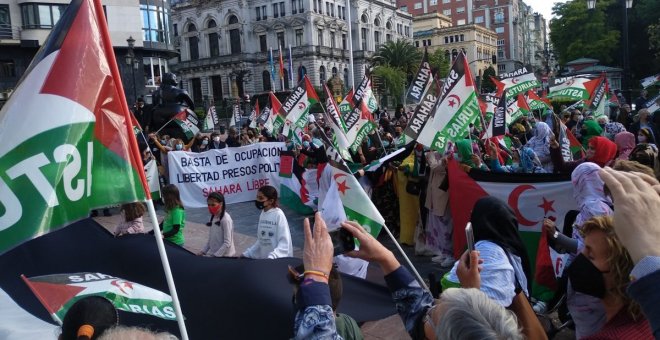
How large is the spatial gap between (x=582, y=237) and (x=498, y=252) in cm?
60

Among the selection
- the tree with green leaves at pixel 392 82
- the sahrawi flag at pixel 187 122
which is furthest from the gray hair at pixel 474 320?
the tree with green leaves at pixel 392 82

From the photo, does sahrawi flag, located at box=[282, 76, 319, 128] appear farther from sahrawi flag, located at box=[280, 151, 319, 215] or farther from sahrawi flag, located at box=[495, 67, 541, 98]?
sahrawi flag, located at box=[495, 67, 541, 98]

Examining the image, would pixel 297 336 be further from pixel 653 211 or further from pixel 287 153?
pixel 287 153

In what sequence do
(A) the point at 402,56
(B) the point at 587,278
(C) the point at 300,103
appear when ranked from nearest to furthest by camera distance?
(B) the point at 587,278 < (C) the point at 300,103 < (A) the point at 402,56

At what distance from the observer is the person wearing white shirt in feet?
17.1

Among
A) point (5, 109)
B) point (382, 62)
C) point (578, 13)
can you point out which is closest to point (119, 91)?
point (5, 109)

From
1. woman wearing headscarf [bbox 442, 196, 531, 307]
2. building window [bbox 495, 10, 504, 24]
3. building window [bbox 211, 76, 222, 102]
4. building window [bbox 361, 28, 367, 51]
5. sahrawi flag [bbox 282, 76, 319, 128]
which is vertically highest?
building window [bbox 495, 10, 504, 24]

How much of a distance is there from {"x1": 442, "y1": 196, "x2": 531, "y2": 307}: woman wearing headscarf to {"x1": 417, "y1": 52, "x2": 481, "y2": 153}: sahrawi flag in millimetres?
3928

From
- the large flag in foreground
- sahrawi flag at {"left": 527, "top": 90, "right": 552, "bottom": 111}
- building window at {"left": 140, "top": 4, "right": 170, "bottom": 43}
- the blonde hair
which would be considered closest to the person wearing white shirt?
the large flag in foreground

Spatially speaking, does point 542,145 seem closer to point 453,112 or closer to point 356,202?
point 453,112

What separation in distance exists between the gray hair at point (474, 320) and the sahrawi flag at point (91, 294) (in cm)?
226

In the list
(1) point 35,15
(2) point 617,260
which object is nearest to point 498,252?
(2) point 617,260

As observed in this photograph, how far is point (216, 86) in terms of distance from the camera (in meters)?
83.8

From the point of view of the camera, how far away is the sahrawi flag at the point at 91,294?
3.27 meters
